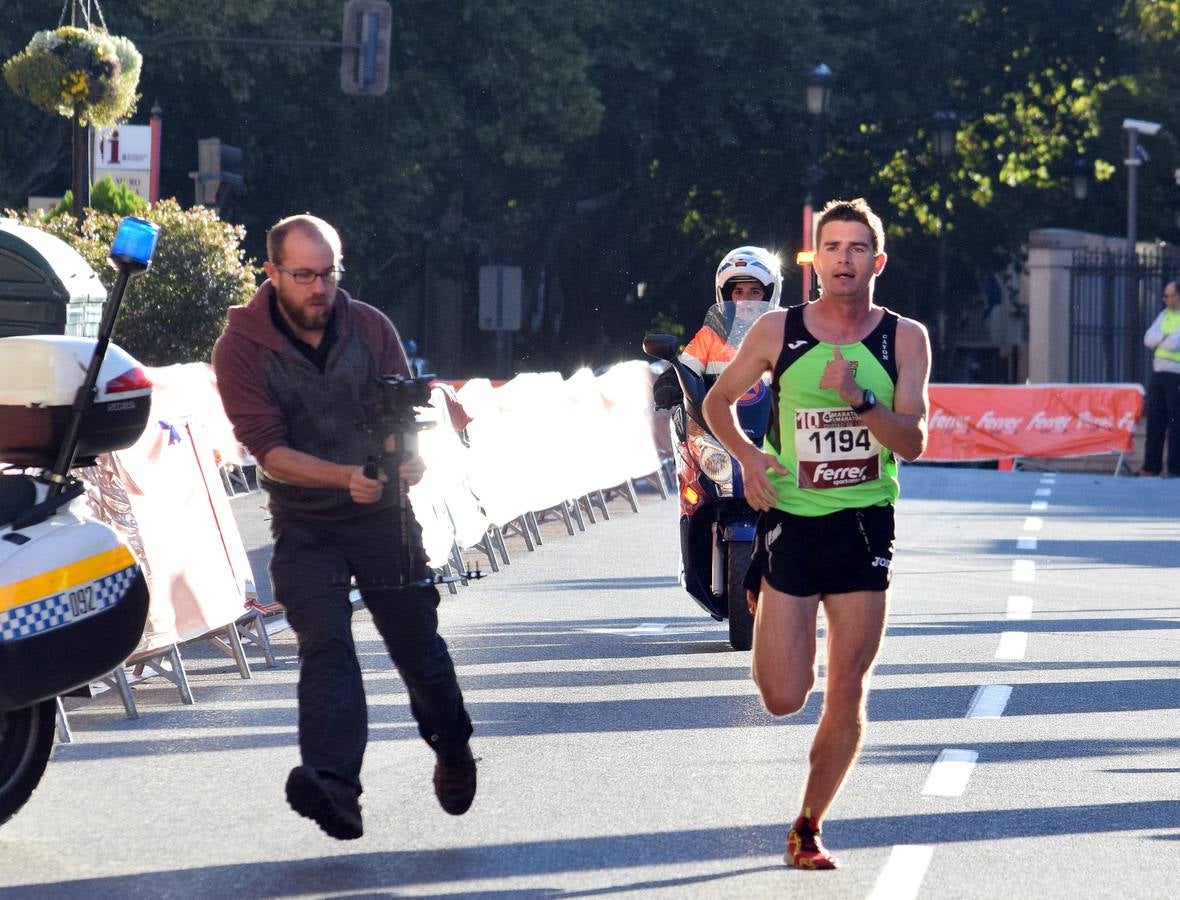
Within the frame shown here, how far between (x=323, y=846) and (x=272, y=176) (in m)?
34.5

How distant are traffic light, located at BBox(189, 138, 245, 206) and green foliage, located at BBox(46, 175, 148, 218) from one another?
12.8 feet

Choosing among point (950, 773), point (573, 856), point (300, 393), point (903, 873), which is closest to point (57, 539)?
point (300, 393)

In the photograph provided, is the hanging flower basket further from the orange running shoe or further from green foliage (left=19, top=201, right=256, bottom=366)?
the orange running shoe

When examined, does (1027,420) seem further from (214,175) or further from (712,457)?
(712,457)

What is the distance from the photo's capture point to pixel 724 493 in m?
11.3

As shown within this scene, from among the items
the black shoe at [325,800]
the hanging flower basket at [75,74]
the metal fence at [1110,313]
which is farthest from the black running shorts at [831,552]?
the metal fence at [1110,313]

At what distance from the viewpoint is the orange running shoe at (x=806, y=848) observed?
656 centimetres

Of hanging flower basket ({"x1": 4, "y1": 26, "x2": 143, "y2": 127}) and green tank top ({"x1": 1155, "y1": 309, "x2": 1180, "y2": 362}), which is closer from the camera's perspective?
hanging flower basket ({"x1": 4, "y1": 26, "x2": 143, "y2": 127})

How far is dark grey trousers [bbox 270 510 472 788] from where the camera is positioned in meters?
6.63

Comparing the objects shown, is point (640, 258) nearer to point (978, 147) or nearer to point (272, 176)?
point (978, 147)

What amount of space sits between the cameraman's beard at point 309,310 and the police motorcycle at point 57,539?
1.37 feet

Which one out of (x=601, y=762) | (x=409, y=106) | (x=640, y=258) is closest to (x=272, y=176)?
(x=409, y=106)

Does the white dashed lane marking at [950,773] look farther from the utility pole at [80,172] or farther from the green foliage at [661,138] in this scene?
the green foliage at [661,138]

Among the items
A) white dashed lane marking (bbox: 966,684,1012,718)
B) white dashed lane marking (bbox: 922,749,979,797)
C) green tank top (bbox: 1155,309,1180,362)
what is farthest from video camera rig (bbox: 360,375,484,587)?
green tank top (bbox: 1155,309,1180,362)
